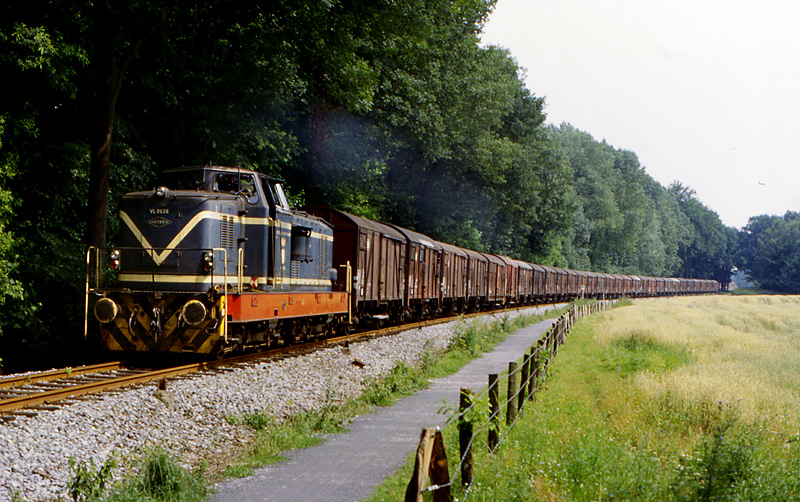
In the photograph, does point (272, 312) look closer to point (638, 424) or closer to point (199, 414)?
point (199, 414)

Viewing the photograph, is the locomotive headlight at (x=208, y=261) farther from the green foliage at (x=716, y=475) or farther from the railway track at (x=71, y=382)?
the green foliage at (x=716, y=475)

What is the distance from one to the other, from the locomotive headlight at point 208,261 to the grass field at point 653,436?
18.2ft

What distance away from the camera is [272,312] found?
13898 mm

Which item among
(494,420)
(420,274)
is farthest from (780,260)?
(494,420)

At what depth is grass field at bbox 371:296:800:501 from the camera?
6.50m

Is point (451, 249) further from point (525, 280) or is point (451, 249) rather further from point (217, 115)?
point (525, 280)

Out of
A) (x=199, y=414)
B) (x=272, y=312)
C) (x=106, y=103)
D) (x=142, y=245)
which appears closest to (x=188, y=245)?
(x=142, y=245)

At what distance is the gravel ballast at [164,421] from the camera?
6.77 m

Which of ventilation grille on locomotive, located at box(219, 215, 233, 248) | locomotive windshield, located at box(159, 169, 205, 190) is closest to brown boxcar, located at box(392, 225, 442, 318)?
ventilation grille on locomotive, located at box(219, 215, 233, 248)

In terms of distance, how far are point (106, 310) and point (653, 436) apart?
9.25 meters

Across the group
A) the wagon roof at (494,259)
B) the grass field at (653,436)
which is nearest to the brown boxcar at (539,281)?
the wagon roof at (494,259)

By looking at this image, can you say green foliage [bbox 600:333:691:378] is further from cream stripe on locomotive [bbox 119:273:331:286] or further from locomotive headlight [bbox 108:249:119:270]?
locomotive headlight [bbox 108:249:119:270]

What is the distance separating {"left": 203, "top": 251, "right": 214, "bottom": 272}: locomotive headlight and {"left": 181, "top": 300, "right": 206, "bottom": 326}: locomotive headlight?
2.68 feet

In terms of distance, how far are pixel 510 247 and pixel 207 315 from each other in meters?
47.4
